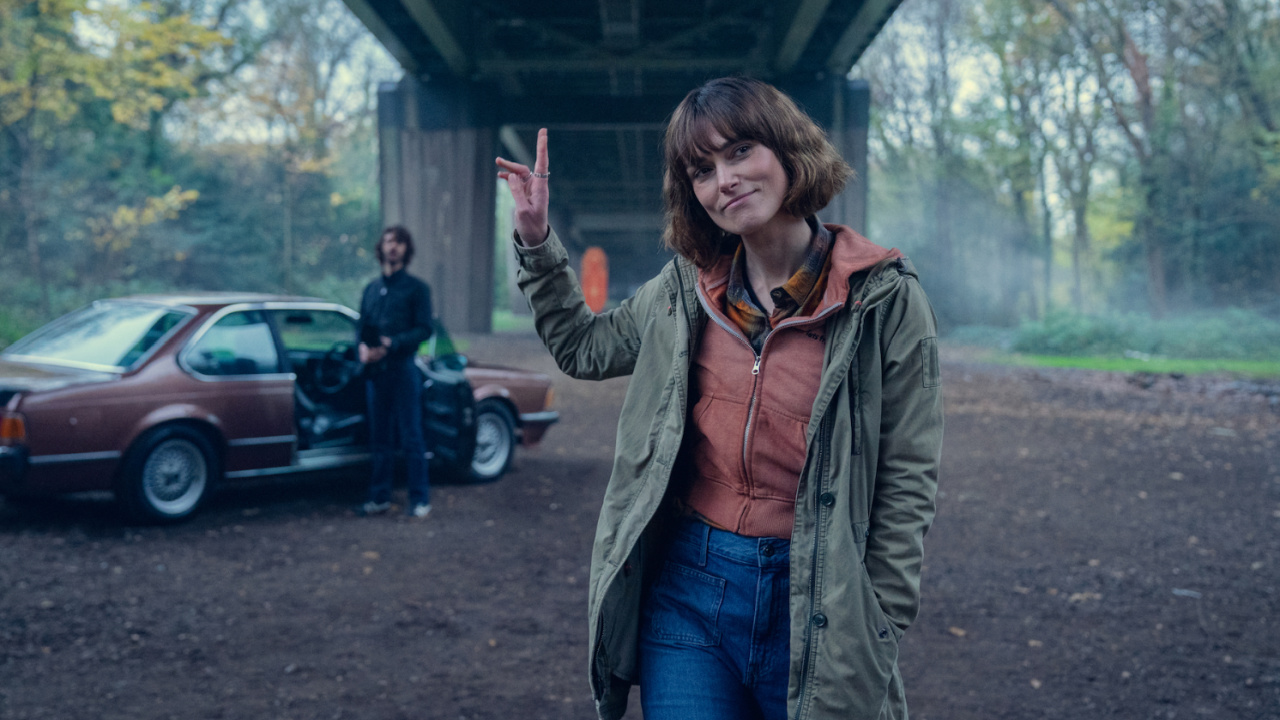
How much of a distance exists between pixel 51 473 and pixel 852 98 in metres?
11.1

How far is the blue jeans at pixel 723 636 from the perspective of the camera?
2.03 m

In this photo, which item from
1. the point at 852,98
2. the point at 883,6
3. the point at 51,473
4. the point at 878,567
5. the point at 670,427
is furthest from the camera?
the point at 852,98

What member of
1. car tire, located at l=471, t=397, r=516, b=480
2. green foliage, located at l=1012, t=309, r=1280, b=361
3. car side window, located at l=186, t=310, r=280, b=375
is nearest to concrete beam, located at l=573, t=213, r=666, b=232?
green foliage, located at l=1012, t=309, r=1280, b=361

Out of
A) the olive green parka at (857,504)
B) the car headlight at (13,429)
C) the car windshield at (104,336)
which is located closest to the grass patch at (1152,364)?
the car windshield at (104,336)

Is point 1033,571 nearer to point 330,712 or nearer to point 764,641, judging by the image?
point 330,712

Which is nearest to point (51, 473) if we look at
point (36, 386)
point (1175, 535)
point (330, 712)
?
point (36, 386)

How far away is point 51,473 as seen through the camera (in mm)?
6195

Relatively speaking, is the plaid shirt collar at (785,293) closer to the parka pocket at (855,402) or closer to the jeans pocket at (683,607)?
the parka pocket at (855,402)

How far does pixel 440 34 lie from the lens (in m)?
12.3

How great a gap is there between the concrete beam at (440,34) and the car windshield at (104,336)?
16.0ft

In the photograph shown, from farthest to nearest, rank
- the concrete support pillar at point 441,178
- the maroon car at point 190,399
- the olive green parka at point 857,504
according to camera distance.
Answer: the concrete support pillar at point 441,178 → the maroon car at point 190,399 → the olive green parka at point 857,504

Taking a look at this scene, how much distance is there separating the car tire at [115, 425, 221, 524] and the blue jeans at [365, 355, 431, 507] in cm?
107

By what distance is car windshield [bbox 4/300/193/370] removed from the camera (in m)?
6.86

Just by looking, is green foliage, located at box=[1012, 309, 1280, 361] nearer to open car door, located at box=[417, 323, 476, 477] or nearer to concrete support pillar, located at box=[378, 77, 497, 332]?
concrete support pillar, located at box=[378, 77, 497, 332]
